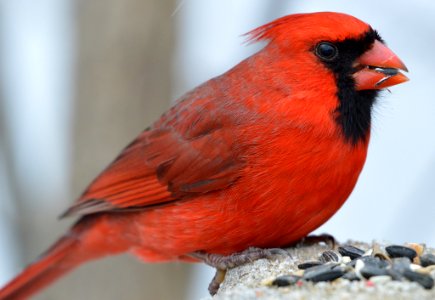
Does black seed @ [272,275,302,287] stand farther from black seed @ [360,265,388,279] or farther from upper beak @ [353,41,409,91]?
upper beak @ [353,41,409,91]

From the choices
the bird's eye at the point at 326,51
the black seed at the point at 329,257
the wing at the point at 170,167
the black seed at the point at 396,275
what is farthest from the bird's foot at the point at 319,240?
the black seed at the point at 396,275

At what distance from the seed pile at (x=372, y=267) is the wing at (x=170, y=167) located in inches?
22.4

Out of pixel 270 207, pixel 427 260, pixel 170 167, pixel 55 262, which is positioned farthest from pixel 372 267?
pixel 55 262

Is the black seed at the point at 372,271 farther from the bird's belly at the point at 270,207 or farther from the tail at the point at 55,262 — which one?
the tail at the point at 55,262

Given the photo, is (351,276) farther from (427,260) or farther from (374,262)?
(427,260)

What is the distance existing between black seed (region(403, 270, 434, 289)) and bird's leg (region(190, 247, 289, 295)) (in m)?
0.71

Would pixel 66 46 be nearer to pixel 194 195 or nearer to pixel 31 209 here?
pixel 31 209

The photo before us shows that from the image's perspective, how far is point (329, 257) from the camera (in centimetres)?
388

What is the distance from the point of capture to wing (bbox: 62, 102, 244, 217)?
4.19 meters

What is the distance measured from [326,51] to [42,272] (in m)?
1.80

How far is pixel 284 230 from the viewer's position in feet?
13.2

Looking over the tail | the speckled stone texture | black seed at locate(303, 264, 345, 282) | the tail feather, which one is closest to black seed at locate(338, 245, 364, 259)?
the speckled stone texture

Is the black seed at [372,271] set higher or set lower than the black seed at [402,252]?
higher

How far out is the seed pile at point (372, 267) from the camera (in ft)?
10.9
